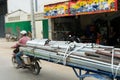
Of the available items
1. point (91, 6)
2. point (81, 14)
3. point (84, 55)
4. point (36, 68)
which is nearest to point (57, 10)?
point (81, 14)

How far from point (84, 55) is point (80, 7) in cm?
1195

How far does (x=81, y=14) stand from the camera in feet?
63.8

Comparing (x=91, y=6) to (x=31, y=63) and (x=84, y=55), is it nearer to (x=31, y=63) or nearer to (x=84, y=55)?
(x=31, y=63)

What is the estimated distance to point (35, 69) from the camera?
1146cm

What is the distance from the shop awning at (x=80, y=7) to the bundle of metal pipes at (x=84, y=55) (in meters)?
7.31

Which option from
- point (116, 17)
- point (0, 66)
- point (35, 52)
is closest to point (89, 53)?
point (35, 52)

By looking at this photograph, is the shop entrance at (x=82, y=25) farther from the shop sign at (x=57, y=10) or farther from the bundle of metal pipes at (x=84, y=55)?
the bundle of metal pipes at (x=84, y=55)

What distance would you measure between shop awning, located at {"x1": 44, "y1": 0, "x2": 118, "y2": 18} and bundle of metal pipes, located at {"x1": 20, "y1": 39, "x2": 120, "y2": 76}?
731 centimetres

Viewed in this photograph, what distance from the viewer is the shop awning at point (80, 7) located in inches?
659

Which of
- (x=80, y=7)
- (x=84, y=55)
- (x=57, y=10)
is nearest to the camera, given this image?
(x=84, y=55)

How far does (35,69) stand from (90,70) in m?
4.55

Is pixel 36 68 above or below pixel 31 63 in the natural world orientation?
below

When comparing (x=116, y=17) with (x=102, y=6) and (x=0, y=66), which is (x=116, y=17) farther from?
(x=0, y=66)

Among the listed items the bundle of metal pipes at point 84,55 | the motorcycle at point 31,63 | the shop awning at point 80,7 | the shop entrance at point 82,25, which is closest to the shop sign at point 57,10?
the shop awning at point 80,7
